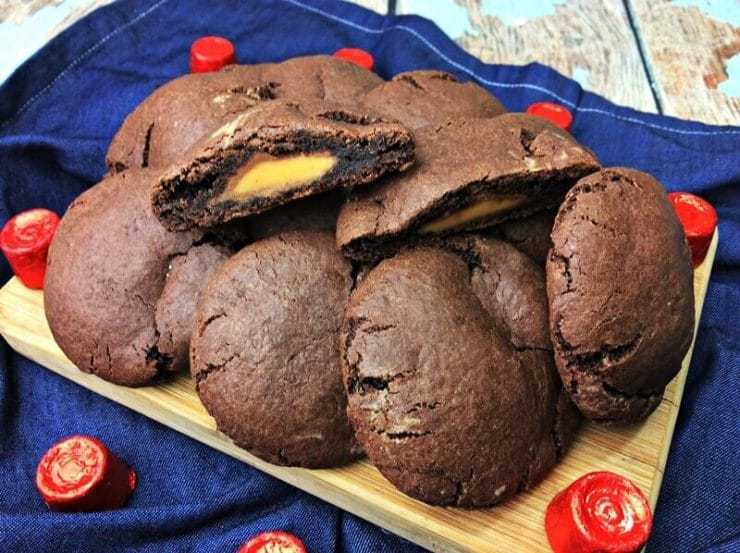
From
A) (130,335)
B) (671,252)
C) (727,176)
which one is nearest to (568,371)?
(671,252)

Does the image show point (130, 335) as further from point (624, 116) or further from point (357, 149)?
point (624, 116)

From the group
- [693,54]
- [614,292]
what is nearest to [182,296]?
[614,292]

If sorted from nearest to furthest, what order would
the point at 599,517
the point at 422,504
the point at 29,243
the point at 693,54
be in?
the point at 599,517, the point at 422,504, the point at 29,243, the point at 693,54

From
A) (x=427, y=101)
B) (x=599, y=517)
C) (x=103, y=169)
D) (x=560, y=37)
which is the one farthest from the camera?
(x=560, y=37)

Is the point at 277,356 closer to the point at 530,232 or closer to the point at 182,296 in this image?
the point at 182,296

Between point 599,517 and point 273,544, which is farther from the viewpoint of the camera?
point 273,544
